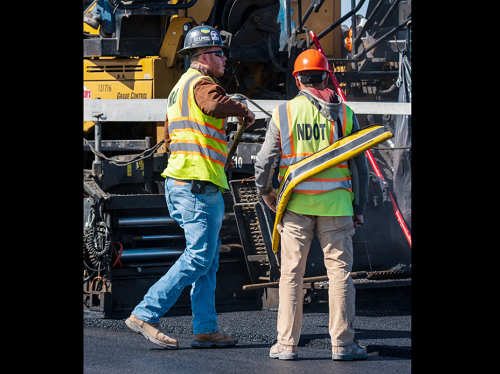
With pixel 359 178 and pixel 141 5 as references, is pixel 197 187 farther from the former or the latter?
pixel 141 5

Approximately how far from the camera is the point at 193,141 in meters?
3.58

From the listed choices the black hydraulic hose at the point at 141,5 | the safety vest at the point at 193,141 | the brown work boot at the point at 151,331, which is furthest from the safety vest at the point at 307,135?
the black hydraulic hose at the point at 141,5

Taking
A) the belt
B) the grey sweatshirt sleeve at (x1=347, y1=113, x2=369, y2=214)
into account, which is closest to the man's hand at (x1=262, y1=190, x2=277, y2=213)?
the belt

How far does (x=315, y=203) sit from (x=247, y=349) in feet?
3.22

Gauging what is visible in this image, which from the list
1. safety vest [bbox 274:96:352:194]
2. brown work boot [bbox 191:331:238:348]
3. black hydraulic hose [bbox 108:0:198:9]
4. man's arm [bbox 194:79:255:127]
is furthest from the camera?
black hydraulic hose [bbox 108:0:198:9]

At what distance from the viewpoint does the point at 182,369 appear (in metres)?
3.04

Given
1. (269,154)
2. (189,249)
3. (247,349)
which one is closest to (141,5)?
(269,154)

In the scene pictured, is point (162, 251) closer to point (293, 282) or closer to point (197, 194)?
point (197, 194)

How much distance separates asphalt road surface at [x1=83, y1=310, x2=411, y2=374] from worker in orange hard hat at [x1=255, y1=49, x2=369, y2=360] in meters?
0.18

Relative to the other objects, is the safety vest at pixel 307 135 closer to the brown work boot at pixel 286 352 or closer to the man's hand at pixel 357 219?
the man's hand at pixel 357 219

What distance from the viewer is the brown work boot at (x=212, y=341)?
11.9ft

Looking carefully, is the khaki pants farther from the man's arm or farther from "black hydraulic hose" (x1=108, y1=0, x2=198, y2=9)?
"black hydraulic hose" (x1=108, y1=0, x2=198, y2=9)

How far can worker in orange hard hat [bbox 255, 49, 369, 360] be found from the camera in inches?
129

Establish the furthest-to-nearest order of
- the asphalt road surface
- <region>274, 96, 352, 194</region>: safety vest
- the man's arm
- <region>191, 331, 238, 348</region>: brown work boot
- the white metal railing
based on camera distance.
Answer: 1. the white metal railing
2. <region>191, 331, 238, 348</region>: brown work boot
3. the man's arm
4. <region>274, 96, 352, 194</region>: safety vest
5. the asphalt road surface
